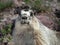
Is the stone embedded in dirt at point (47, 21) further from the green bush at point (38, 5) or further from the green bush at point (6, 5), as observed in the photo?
the green bush at point (6, 5)

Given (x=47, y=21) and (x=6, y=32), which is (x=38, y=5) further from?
(x=6, y=32)

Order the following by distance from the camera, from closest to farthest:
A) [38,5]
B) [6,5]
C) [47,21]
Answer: [47,21] < [38,5] < [6,5]

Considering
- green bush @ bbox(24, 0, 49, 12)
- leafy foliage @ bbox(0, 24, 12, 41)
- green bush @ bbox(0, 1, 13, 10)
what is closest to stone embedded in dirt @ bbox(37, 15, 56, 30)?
green bush @ bbox(24, 0, 49, 12)

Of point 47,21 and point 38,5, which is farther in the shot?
point 38,5

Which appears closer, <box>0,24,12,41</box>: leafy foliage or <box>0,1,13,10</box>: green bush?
<box>0,24,12,41</box>: leafy foliage

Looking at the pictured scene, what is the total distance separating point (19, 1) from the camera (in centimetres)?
1373

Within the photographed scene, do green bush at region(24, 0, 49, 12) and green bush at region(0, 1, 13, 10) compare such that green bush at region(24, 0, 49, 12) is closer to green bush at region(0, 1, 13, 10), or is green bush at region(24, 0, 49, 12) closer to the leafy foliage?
green bush at region(0, 1, 13, 10)

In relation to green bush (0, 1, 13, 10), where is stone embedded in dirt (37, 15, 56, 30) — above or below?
below

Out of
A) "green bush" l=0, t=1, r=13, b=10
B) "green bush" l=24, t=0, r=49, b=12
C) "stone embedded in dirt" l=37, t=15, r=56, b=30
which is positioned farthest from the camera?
"green bush" l=0, t=1, r=13, b=10

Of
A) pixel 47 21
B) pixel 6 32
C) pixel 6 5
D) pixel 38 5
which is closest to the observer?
pixel 6 32

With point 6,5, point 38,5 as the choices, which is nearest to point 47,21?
point 38,5

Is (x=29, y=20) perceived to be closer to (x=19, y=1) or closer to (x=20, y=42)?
(x=20, y=42)

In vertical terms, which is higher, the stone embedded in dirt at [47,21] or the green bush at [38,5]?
the green bush at [38,5]

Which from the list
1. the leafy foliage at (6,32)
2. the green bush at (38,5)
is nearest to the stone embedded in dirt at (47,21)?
the green bush at (38,5)
